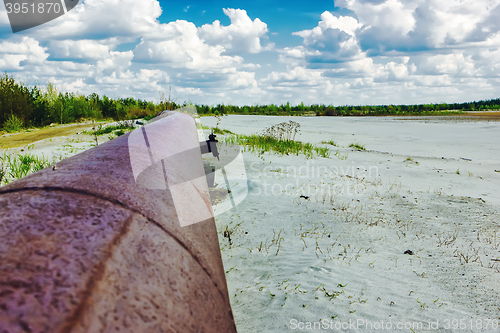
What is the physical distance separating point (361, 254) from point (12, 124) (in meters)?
16.4

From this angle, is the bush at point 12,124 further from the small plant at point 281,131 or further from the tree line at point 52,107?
the small plant at point 281,131

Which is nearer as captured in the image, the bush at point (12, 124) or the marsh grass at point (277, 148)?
the marsh grass at point (277, 148)

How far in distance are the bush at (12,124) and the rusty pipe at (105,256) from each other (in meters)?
16.2

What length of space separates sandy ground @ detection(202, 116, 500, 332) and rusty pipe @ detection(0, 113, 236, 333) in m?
1.34

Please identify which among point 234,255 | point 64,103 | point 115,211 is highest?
point 64,103

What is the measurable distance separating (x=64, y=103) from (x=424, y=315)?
74.1ft

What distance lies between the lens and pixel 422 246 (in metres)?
3.18

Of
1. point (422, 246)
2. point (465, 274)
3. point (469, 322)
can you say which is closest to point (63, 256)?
point (469, 322)

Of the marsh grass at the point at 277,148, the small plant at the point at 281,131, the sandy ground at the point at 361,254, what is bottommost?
the sandy ground at the point at 361,254

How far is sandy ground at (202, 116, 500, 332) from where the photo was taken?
205cm

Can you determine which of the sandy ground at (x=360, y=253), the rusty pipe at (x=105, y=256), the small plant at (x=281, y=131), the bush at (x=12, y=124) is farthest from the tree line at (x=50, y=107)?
the rusty pipe at (x=105, y=256)

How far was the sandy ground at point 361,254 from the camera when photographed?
2.05 meters

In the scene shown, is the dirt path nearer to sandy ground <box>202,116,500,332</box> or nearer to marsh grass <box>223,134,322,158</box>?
marsh grass <box>223,134,322,158</box>

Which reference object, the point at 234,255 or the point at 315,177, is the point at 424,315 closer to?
the point at 234,255
